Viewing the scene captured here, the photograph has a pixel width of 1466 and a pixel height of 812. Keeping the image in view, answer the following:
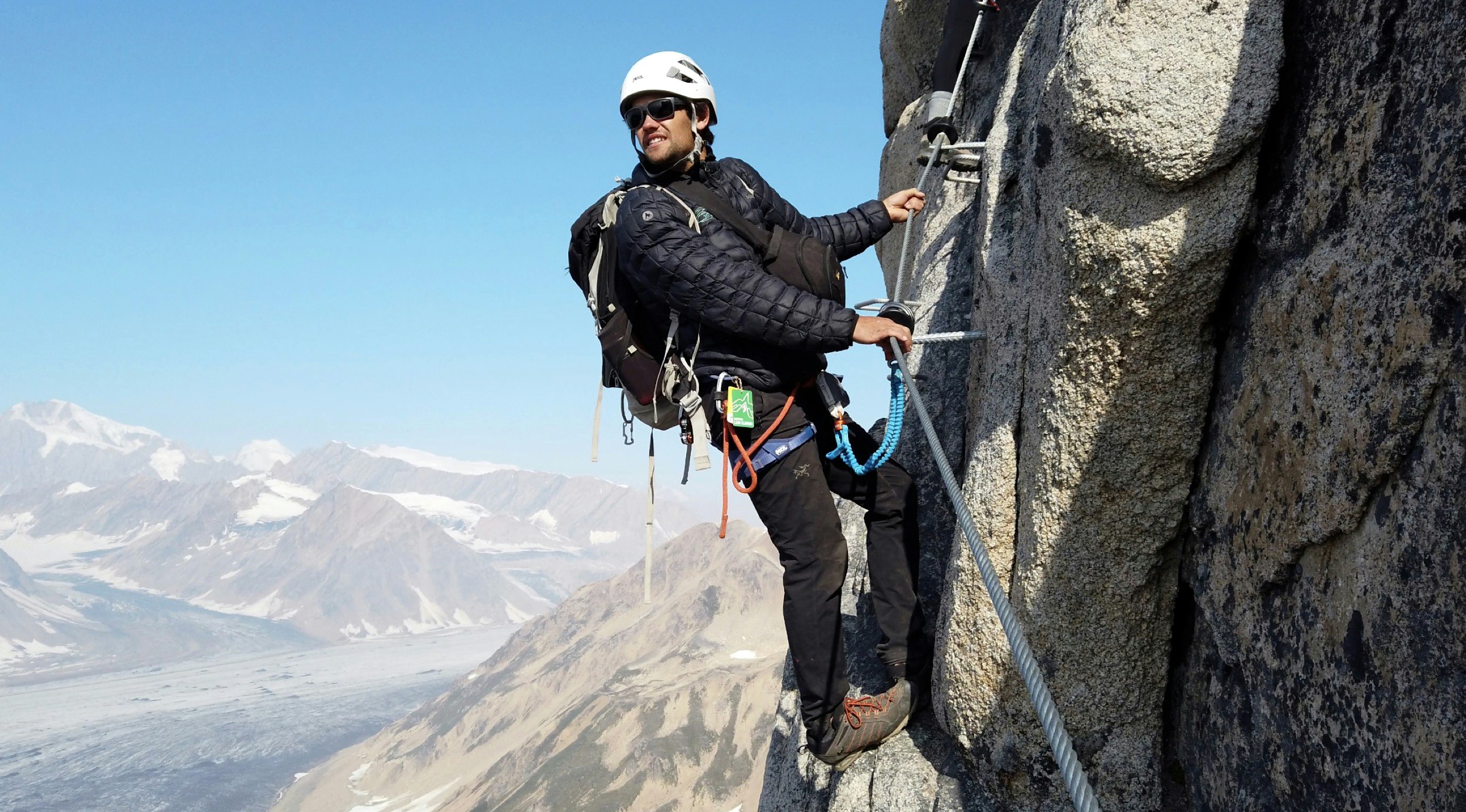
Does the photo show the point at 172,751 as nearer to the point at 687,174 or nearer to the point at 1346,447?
the point at 687,174

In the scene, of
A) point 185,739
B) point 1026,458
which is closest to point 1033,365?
point 1026,458

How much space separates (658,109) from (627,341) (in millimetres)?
1296

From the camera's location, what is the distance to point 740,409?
16.3 feet

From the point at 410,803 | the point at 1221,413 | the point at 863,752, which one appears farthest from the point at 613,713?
the point at 1221,413

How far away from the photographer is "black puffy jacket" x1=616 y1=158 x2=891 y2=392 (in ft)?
15.4

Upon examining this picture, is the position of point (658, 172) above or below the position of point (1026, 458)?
above

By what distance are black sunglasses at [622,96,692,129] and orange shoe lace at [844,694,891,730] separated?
137 inches

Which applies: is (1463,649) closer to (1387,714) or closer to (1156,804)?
(1387,714)

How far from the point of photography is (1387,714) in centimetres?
279

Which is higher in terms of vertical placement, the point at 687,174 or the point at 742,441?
the point at 687,174

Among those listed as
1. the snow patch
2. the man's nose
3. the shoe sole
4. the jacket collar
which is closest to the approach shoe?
the shoe sole

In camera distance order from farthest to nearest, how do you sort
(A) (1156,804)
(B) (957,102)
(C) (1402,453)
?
(B) (957,102), (A) (1156,804), (C) (1402,453)

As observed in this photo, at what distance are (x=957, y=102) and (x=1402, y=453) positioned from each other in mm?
5369

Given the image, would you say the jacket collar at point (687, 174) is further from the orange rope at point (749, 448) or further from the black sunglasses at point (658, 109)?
the orange rope at point (749, 448)
